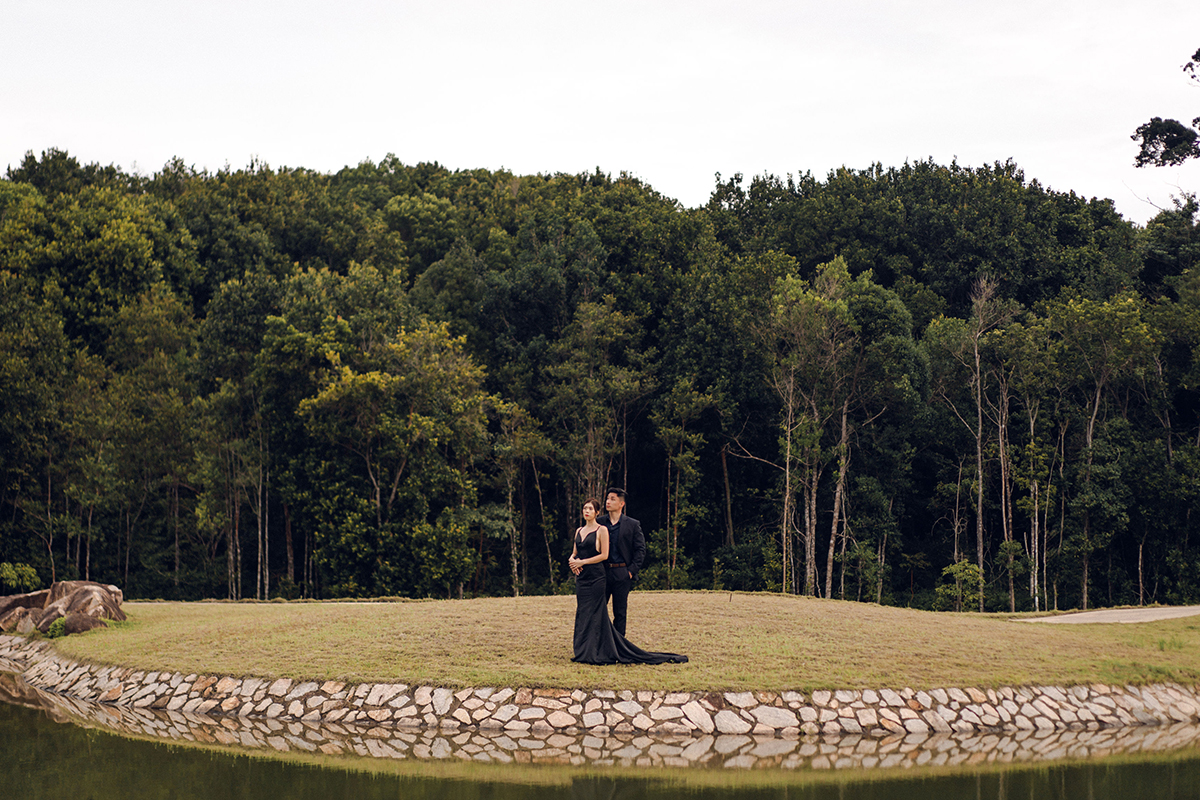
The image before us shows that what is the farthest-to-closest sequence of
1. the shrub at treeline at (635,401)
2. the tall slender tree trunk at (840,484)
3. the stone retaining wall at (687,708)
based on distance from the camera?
the tall slender tree trunk at (840,484) → the shrub at treeline at (635,401) → the stone retaining wall at (687,708)

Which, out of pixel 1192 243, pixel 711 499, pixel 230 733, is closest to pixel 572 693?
pixel 230 733

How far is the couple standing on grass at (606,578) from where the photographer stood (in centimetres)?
1292

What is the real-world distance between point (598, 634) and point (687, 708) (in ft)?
5.94

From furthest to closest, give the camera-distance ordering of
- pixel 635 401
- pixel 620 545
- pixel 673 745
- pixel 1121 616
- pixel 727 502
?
pixel 635 401 → pixel 727 502 → pixel 1121 616 → pixel 620 545 → pixel 673 745

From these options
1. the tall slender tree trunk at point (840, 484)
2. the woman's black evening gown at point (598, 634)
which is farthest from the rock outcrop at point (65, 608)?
the tall slender tree trunk at point (840, 484)

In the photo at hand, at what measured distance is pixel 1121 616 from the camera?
21.8 metres

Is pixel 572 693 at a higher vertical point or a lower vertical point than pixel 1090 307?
lower

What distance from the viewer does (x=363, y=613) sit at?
1903cm

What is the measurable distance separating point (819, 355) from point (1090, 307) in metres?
9.69

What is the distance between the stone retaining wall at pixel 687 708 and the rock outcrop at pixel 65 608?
20.9 ft

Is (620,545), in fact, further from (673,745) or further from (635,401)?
(635,401)

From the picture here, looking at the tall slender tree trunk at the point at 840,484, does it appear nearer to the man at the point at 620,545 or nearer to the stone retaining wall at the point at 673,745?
the stone retaining wall at the point at 673,745

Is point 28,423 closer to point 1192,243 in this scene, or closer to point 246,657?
point 246,657

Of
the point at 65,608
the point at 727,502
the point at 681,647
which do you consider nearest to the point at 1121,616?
the point at 681,647
